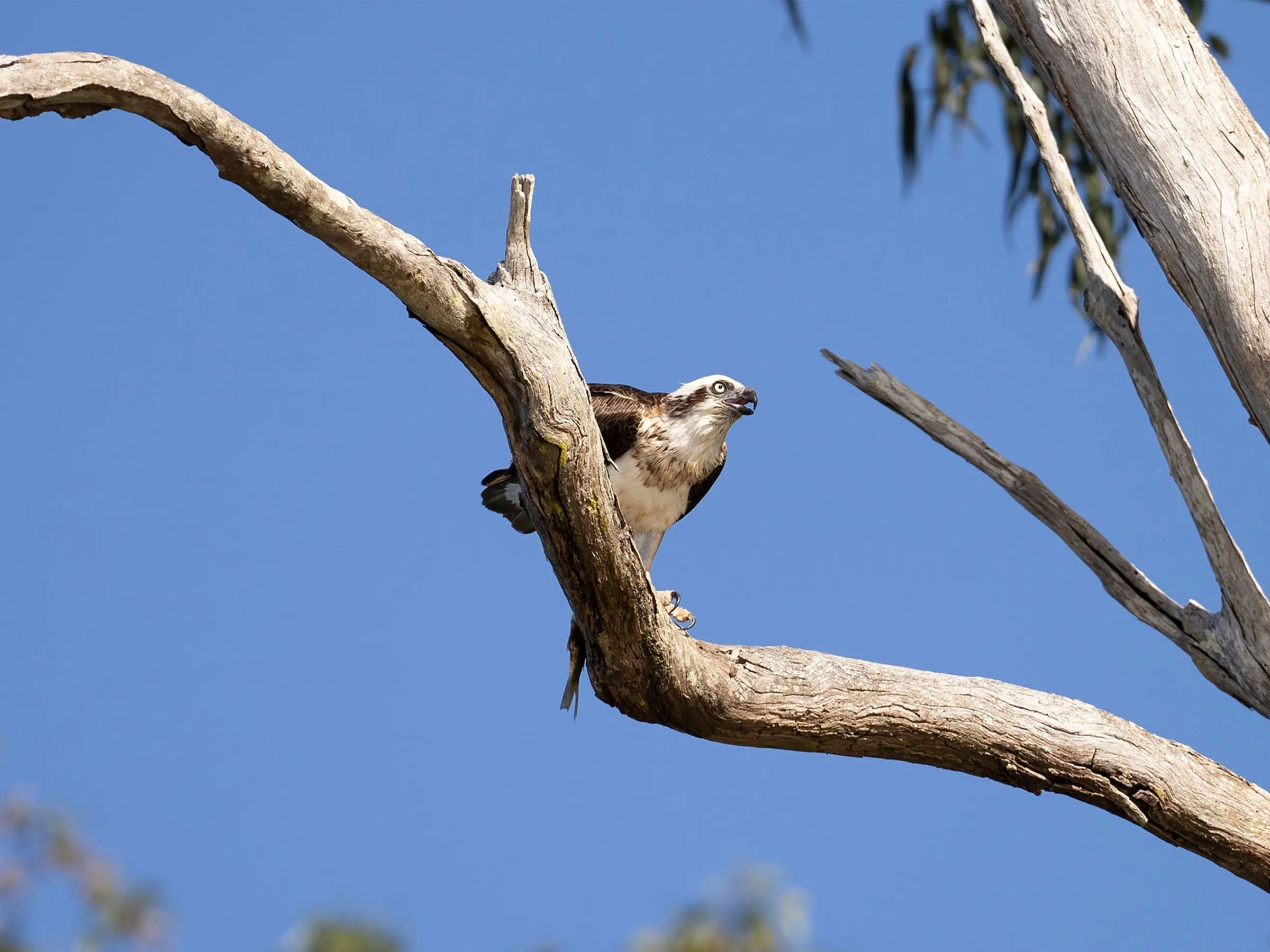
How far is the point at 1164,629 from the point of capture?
17.0ft

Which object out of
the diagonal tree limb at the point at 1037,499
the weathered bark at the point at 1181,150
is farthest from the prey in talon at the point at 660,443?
the weathered bark at the point at 1181,150

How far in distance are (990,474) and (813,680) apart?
1156 millimetres

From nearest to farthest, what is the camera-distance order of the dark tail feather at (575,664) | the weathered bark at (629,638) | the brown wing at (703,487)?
the weathered bark at (629,638) < the dark tail feather at (575,664) < the brown wing at (703,487)

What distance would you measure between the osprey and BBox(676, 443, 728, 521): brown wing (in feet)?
0.04

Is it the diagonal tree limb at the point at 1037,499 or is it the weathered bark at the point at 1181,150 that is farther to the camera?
the diagonal tree limb at the point at 1037,499

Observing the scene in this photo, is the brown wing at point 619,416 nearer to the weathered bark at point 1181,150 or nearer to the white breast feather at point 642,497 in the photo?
the white breast feather at point 642,497

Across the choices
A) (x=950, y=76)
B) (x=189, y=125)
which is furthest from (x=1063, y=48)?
(x=950, y=76)

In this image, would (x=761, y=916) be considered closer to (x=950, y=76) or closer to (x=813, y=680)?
(x=813, y=680)

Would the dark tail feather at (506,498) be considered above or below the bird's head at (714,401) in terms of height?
below

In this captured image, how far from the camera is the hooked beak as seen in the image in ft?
22.5

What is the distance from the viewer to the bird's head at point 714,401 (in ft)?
22.3

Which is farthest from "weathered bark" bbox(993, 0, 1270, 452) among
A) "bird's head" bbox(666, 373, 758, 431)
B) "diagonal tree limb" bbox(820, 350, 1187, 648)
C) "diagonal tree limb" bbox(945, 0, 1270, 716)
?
"bird's head" bbox(666, 373, 758, 431)

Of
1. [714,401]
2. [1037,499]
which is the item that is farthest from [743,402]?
[1037,499]

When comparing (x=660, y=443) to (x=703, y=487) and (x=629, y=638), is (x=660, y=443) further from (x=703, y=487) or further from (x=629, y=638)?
(x=629, y=638)
